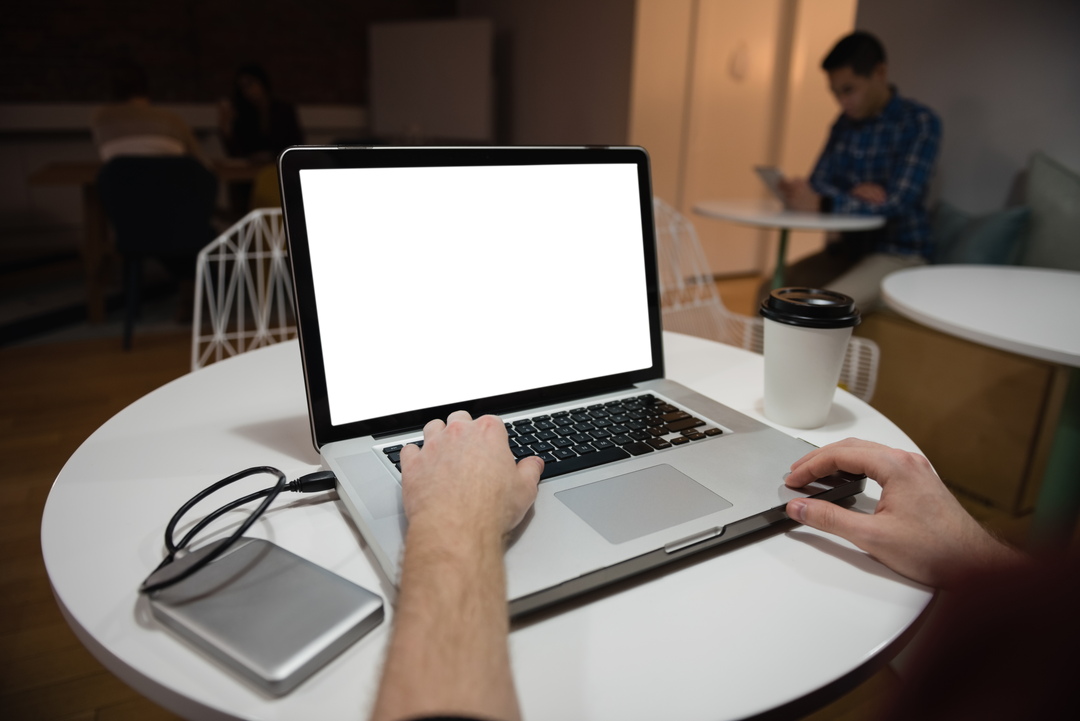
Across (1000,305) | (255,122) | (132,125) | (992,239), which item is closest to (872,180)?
(992,239)

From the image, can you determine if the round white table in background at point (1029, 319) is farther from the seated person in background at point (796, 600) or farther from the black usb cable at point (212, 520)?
the black usb cable at point (212, 520)

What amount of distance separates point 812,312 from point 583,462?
1.05 ft

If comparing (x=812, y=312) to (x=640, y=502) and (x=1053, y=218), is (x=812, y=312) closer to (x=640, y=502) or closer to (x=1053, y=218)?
(x=640, y=502)

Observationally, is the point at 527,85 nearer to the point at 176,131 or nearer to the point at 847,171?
the point at 176,131

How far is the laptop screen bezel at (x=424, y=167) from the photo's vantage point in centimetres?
62

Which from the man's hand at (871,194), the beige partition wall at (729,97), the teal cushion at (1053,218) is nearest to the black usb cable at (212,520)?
the teal cushion at (1053,218)

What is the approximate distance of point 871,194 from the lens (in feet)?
8.59

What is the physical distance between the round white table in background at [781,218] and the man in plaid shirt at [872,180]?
8cm

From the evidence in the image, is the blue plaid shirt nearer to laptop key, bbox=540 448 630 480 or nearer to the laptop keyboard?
the laptop keyboard

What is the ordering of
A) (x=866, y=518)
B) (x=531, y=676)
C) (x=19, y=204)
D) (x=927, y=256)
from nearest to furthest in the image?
(x=531, y=676) < (x=866, y=518) < (x=927, y=256) < (x=19, y=204)

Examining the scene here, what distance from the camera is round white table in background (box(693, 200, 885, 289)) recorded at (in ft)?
7.70

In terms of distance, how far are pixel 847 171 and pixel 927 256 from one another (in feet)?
1.65

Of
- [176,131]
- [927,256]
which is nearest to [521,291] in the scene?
[927,256]

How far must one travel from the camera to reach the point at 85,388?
2.68m
